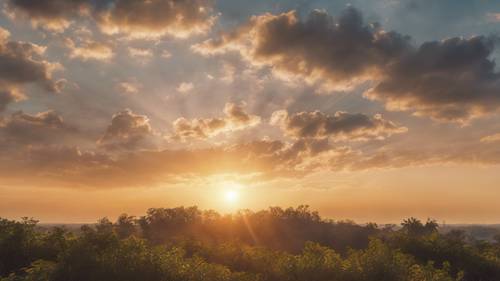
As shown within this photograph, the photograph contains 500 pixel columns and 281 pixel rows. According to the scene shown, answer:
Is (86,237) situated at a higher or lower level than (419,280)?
higher

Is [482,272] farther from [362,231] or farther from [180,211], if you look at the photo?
[180,211]

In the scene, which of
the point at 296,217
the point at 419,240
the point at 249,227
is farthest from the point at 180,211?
the point at 419,240

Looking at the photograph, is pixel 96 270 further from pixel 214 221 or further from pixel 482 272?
pixel 214 221

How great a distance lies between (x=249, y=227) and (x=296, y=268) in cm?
9403

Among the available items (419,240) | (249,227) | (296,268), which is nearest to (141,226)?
(249,227)

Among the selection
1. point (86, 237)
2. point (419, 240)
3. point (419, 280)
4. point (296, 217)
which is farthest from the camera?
point (296, 217)

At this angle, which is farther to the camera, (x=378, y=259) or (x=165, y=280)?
(x=378, y=259)

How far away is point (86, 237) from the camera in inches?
818

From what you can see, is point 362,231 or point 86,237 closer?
point 86,237

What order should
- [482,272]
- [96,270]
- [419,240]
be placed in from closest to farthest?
[96,270] < [482,272] < [419,240]

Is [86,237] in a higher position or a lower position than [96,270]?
higher

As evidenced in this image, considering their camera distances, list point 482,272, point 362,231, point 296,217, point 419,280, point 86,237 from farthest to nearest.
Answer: point 296,217
point 362,231
point 482,272
point 419,280
point 86,237

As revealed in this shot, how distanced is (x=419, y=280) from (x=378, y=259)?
2143 millimetres

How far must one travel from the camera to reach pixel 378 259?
22.9 metres
